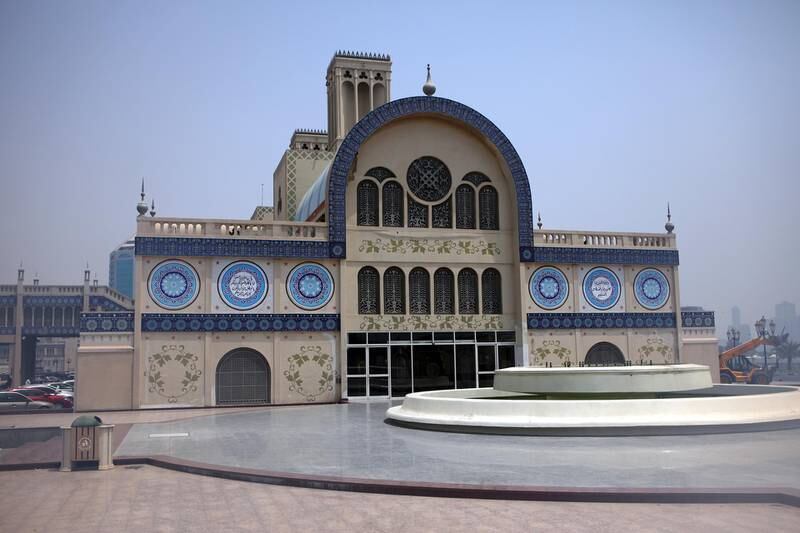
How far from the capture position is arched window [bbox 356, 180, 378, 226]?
1111 inches

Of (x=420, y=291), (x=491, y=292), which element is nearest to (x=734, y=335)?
(x=491, y=292)

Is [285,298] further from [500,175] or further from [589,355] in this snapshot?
[589,355]

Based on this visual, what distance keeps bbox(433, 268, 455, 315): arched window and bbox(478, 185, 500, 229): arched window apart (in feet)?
A: 7.67

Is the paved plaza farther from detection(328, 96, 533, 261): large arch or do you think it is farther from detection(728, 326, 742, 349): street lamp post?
detection(328, 96, 533, 261): large arch

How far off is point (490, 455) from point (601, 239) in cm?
1973

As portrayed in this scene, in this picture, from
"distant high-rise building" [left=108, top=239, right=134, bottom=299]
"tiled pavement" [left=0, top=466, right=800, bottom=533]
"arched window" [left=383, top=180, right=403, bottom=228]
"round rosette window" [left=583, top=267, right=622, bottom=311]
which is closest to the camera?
"tiled pavement" [left=0, top=466, right=800, bottom=533]

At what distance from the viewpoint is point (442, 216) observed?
95.3 ft

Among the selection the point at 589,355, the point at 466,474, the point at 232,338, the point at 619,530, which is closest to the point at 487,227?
the point at 589,355

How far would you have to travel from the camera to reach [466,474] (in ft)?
34.3

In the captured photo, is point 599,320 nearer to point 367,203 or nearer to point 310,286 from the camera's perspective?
point 367,203

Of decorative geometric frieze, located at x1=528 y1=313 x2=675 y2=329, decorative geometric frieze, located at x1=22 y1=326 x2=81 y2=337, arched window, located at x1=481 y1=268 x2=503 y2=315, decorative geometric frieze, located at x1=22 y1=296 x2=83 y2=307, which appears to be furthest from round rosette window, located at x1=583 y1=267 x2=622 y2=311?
decorative geometric frieze, located at x1=22 y1=296 x2=83 y2=307

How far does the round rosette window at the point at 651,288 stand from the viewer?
30.9m

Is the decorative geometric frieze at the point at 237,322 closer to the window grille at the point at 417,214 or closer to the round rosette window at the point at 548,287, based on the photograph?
the window grille at the point at 417,214

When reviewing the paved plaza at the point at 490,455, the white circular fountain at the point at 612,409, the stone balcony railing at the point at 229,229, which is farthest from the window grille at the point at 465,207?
the paved plaza at the point at 490,455
